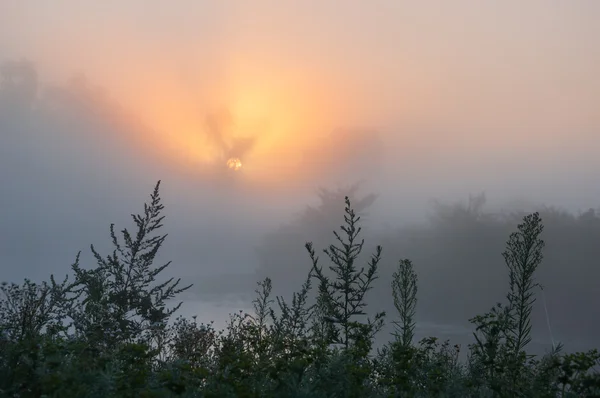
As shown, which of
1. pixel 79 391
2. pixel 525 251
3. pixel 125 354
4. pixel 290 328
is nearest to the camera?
pixel 79 391

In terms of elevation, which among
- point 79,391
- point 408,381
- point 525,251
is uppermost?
point 525,251

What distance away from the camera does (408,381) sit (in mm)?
7535

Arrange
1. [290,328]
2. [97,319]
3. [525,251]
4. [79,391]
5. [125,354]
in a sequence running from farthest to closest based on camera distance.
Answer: [525,251], [290,328], [97,319], [125,354], [79,391]

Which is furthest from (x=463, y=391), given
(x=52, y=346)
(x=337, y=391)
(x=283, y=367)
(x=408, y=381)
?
(x=52, y=346)

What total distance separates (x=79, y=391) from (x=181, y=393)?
1.06 m

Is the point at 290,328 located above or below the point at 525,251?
below

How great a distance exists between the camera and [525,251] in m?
16.9

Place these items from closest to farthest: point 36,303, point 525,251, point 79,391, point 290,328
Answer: point 79,391, point 36,303, point 290,328, point 525,251

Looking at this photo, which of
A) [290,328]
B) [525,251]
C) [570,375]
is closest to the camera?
[570,375]

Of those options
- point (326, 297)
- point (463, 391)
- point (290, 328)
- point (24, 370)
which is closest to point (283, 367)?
point (463, 391)

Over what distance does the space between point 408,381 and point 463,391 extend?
835mm

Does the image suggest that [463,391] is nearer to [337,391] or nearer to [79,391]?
[337,391]

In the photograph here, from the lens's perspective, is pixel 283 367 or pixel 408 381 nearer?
pixel 283 367

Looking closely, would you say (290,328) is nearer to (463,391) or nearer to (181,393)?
(463,391)
